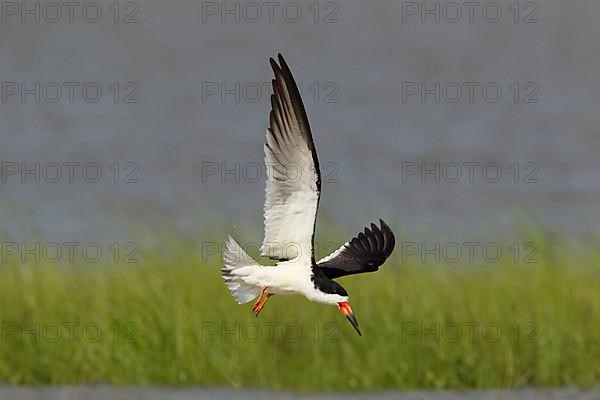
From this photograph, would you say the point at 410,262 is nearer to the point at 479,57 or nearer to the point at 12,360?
the point at 12,360

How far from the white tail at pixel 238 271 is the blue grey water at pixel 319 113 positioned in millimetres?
7857

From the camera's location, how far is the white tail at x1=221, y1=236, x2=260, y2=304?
574cm

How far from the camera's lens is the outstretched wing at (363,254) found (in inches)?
249

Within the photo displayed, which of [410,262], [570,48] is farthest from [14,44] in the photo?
[410,262]

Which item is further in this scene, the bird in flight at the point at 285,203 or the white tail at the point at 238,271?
the white tail at the point at 238,271

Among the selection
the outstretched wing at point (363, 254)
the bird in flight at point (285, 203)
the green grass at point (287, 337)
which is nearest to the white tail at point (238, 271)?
the bird in flight at point (285, 203)

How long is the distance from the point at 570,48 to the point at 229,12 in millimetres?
6974

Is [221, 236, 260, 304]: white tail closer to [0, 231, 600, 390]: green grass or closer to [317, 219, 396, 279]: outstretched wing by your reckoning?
[317, 219, 396, 279]: outstretched wing

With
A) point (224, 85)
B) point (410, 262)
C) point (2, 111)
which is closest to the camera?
point (410, 262)

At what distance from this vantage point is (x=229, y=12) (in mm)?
29562

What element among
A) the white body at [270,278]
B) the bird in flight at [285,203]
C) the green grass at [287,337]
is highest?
the bird in flight at [285,203]

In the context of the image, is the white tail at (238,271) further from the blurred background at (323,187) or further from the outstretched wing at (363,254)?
the blurred background at (323,187)

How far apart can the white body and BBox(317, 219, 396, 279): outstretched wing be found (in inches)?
18.5

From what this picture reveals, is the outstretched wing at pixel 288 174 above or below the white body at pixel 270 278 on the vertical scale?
above
